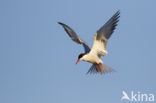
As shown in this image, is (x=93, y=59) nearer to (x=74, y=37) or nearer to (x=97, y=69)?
(x=97, y=69)

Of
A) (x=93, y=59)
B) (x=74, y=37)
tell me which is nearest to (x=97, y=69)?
(x=93, y=59)

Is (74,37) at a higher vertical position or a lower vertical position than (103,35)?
higher

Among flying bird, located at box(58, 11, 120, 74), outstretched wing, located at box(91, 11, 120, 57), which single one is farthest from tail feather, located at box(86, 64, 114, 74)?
outstretched wing, located at box(91, 11, 120, 57)

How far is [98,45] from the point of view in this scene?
40.8 feet

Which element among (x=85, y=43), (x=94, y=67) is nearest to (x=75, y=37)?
(x=85, y=43)

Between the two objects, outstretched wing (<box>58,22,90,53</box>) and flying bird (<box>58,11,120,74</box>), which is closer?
flying bird (<box>58,11,120,74</box>)

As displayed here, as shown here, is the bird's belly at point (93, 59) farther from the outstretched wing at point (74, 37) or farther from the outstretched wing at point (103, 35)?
the outstretched wing at point (74, 37)

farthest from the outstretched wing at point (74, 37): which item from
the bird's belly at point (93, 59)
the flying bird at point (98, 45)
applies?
the bird's belly at point (93, 59)

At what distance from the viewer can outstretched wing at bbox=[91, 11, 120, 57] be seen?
12047mm

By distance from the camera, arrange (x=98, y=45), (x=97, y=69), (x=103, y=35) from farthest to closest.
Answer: (x=97, y=69) → (x=98, y=45) → (x=103, y=35)

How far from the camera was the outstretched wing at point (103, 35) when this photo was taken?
12047mm

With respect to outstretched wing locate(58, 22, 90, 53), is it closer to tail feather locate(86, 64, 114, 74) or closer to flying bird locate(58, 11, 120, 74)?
flying bird locate(58, 11, 120, 74)

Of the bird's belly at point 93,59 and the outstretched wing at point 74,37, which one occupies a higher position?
the outstretched wing at point 74,37

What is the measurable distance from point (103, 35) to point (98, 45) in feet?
1.35
